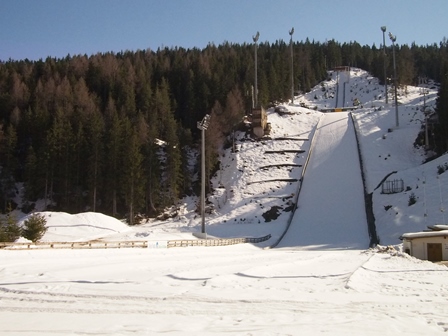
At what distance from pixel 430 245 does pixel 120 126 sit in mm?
37592

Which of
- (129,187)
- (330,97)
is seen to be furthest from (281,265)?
(330,97)

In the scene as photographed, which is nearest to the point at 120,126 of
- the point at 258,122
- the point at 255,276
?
the point at 258,122

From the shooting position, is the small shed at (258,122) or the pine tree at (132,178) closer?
the pine tree at (132,178)

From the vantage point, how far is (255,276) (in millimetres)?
12906

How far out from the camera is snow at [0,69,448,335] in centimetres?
761

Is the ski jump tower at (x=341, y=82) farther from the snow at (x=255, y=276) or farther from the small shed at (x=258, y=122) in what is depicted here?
the snow at (x=255, y=276)

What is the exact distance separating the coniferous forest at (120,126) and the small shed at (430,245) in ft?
93.5

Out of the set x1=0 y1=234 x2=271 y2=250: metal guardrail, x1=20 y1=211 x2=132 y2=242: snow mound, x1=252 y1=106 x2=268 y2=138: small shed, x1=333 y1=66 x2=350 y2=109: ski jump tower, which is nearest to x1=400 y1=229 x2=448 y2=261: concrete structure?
x1=0 y1=234 x2=271 y2=250: metal guardrail

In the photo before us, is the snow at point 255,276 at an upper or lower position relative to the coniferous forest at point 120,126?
lower

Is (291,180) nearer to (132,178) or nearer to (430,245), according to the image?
(132,178)

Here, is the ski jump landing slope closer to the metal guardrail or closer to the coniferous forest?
the metal guardrail

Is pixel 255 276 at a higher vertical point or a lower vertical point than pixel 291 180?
lower

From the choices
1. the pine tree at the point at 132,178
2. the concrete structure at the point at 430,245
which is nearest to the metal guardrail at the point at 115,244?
the concrete structure at the point at 430,245

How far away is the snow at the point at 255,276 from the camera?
761 centimetres
